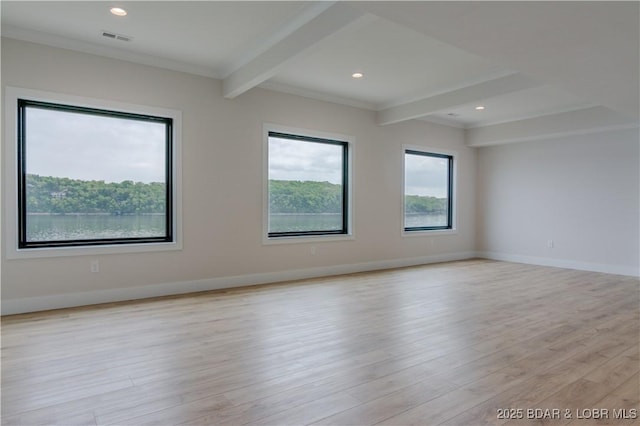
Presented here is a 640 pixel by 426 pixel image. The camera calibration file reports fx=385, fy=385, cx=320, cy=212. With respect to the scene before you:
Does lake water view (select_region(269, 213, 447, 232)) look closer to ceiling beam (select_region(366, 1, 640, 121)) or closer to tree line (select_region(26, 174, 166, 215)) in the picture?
tree line (select_region(26, 174, 166, 215))

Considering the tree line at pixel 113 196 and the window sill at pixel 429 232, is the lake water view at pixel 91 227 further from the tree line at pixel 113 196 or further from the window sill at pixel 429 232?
the window sill at pixel 429 232

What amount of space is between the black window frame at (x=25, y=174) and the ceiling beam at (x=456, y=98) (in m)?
3.47

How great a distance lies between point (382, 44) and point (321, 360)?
3092mm

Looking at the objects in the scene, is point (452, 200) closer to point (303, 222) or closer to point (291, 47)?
point (303, 222)

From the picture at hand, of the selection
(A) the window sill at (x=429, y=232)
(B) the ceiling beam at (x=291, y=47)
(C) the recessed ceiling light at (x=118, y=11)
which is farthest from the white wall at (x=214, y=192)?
(C) the recessed ceiling light at (x=118, y=11)

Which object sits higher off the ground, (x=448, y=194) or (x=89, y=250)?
(x=448, y=194)

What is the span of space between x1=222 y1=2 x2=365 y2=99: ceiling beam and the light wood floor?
2505 mm

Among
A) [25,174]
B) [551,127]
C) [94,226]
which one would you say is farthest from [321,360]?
[551,127]

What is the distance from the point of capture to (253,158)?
5320 mm

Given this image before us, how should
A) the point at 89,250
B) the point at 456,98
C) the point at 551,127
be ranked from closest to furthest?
the point at 89,250
the point at 456,98
the point at 551,127

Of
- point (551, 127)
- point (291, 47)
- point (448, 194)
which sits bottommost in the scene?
point (448, 194)

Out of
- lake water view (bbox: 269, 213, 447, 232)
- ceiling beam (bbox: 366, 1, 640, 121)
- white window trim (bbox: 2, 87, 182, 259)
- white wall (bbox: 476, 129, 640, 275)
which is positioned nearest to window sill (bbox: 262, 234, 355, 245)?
lake water view (bbox: 269, 213, 447, 232)

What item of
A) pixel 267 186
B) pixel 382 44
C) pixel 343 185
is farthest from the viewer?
pixel 343 185

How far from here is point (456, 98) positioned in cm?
534
